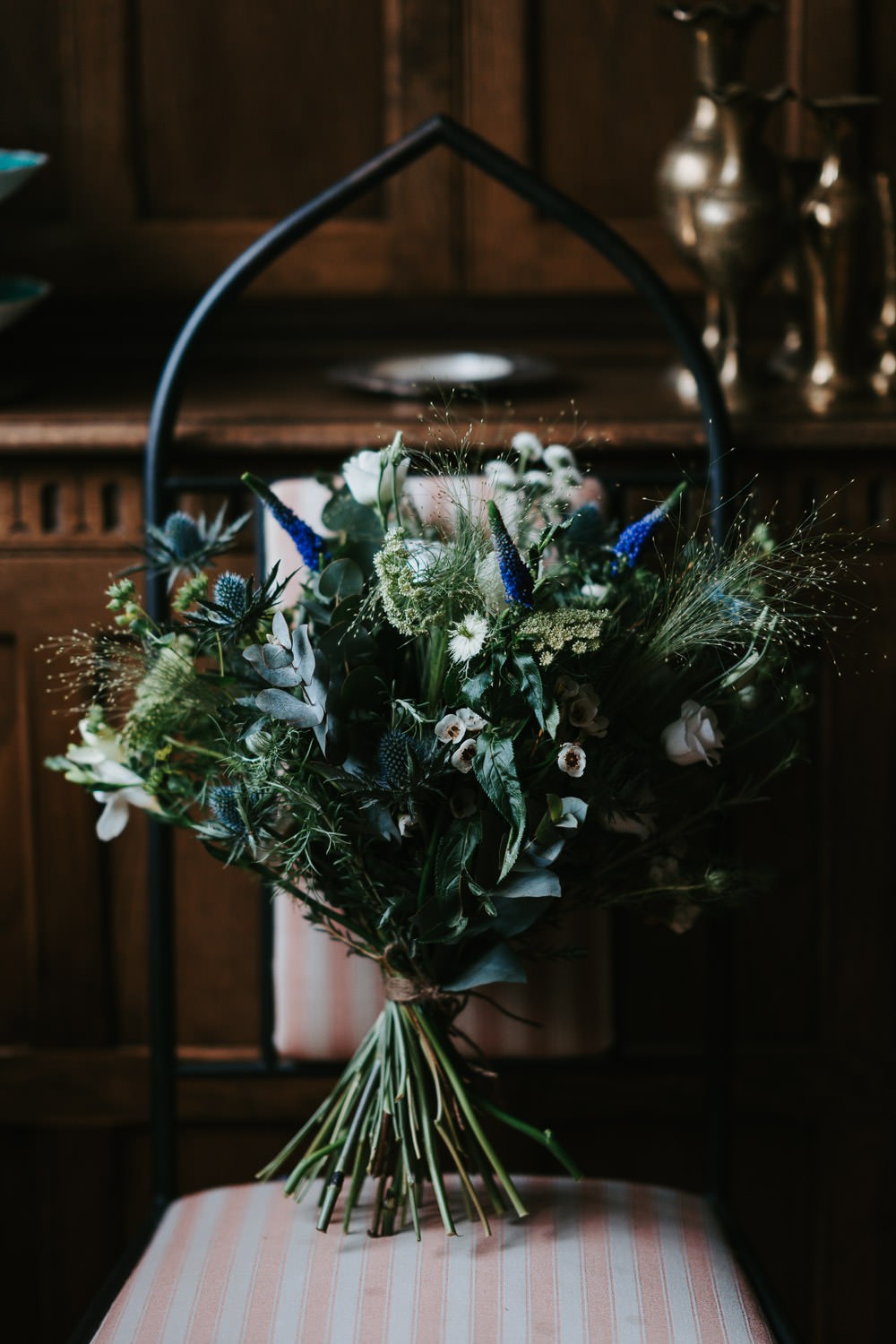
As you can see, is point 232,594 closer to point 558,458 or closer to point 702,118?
point 558,458

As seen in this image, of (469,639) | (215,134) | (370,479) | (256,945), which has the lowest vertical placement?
(256,945)

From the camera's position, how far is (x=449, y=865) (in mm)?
863

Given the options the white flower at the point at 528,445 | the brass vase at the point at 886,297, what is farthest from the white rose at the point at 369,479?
the brass vase at the point at 886,297

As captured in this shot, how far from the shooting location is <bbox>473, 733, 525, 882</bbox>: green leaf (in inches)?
31.7

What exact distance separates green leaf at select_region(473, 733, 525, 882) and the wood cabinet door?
2.83 ft

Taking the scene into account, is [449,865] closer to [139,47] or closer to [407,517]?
[407,517]

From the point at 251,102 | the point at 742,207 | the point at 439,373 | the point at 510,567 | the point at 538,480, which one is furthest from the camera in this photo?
the point at 251,102

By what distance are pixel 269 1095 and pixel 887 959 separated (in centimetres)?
61

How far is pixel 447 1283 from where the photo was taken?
3.07ft

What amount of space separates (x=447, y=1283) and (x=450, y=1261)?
2 centimetres

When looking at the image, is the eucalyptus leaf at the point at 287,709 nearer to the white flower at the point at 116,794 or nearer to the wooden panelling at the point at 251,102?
the white flower at the point at 116,794

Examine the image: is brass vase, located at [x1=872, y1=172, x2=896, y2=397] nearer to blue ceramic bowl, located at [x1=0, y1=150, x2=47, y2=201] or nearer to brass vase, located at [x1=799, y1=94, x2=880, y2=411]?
brass vase, located at [x1=799, y1=94, x2=880, y2=411]

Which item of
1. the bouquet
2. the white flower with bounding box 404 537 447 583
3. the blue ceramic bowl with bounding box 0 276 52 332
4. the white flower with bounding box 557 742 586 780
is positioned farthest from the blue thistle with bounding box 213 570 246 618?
the blue ceramic bowl with bounding box 0 276 52 332

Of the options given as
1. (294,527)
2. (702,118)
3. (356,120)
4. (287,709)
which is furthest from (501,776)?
(356,120)
